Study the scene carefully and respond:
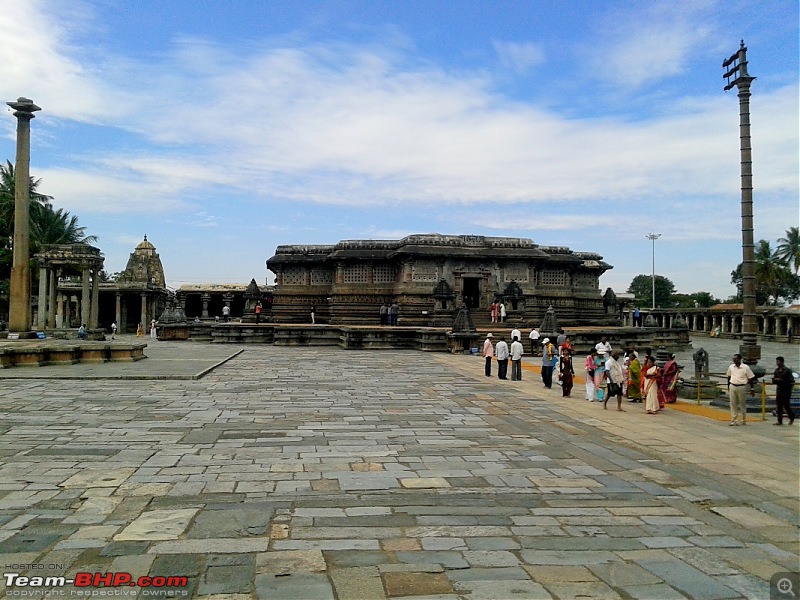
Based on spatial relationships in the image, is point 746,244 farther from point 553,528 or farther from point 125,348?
point 125,348

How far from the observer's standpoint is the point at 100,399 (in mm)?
11133

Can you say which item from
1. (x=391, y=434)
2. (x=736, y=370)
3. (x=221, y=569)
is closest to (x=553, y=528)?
(x=221, y=569)

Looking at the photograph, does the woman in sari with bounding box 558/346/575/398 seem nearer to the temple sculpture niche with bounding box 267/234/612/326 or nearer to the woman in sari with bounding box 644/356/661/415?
the woman in sari with bounding box 644/356/661/415

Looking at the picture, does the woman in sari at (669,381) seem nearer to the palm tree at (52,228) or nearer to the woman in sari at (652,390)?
the woman in sari at (652,390)

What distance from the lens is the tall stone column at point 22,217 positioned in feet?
70.6

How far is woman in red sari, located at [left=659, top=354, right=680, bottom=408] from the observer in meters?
12.5

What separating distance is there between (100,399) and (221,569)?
326 inches

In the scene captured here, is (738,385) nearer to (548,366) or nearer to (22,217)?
(548,366)

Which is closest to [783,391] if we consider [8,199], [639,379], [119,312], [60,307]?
[639,379]

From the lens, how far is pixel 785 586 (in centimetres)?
402

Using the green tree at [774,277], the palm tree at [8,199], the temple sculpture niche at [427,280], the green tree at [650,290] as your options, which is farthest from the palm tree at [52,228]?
the green tree at [650,290]

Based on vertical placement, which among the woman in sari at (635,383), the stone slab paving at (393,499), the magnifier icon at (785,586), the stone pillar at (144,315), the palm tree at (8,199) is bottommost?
the magnifier icon at (785,586)

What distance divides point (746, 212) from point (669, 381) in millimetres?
3944

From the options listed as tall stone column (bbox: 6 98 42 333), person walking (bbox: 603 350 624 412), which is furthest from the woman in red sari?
tall stone column (bbox: 6 98 42 333)
